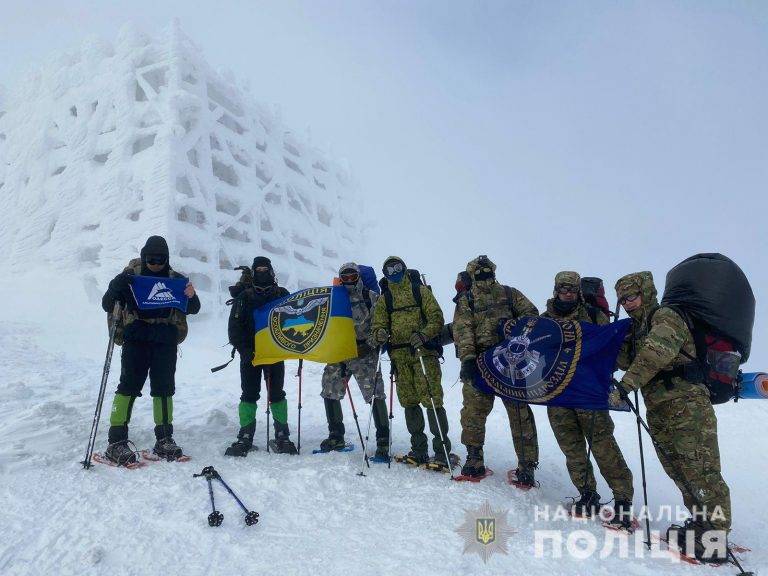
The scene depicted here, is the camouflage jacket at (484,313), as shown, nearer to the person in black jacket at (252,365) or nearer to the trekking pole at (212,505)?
the person in black jacket at (252,365)

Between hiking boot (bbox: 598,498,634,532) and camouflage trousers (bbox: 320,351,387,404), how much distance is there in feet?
11.9

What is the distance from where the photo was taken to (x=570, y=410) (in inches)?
227

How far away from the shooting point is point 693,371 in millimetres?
4746

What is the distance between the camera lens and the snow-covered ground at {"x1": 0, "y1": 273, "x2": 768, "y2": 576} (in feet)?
12.3

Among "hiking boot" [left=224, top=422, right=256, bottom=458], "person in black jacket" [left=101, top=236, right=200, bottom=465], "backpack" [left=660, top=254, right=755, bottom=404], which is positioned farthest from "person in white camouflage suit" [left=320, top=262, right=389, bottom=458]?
"backpack" [left=660, top=254, right=755, bottom=404]

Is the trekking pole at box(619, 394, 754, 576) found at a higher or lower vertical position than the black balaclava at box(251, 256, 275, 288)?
lower

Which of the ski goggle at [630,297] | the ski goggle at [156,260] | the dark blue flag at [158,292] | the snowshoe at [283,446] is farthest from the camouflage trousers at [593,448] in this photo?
the ski goggle at [156,260]

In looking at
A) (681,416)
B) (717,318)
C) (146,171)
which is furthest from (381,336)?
(146,171)

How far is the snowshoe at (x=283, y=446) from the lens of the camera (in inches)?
269

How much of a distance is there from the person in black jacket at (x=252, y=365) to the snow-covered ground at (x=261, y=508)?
0.45m

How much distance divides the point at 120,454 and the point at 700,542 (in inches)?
265

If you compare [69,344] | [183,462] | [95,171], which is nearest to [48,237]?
[95,171]

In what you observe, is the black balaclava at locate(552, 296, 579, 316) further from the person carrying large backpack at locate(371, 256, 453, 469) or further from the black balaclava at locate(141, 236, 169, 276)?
the black balaclava at locate(141, 236, 169, 276)

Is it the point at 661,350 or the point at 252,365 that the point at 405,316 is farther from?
the point at 661,350
